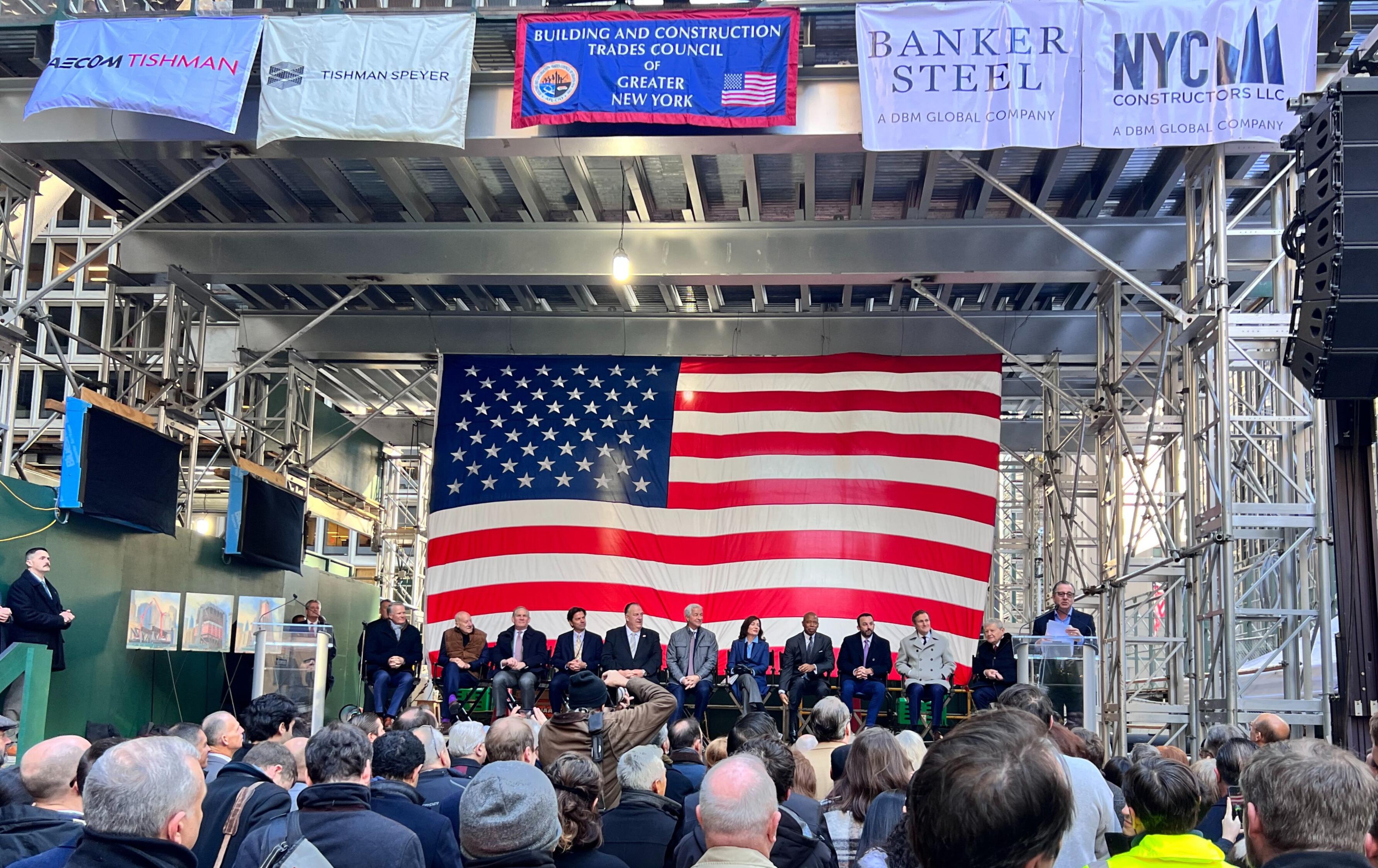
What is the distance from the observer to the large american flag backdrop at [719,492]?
46.0 ft

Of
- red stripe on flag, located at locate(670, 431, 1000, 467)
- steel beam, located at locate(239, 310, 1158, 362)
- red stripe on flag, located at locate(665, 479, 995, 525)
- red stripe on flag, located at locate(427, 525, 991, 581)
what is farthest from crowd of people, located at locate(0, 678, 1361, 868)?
steel beam, located at locate(239, 310, 1158, 362)

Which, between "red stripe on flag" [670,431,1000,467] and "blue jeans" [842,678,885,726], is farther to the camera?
"red stripe on flag" [670,431,1000,467]

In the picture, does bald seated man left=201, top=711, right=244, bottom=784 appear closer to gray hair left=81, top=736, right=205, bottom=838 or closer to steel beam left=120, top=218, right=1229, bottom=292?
gray hair left=81, top=736, right=205, bottom=838

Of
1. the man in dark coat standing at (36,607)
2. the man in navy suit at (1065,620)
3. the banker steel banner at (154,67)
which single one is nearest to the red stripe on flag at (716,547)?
the man in navy suit at (1065,620)

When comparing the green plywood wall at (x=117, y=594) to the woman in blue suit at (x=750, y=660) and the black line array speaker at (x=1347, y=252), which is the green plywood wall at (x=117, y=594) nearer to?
the woman in blue suit at (x=750, y=660)

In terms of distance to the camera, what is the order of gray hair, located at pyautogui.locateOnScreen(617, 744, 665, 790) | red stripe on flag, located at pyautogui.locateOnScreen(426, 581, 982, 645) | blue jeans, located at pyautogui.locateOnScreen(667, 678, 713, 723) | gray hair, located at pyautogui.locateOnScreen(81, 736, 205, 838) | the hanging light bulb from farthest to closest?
1. red stripe on flag, located at pyautogui.locateOnScreen(426, 581, 982, 645)
2. blue jeans, located at pyautogui.locateOnScreen(667, 678, 713, 723)
3. the hanging light bulb
4. gray hair, located at pyautogui.locateOnScreen(617, 744, 665, 790)
5. gray hair, located at pyautogui.locateOnScreen(81, 736, 205, 838)

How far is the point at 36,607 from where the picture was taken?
968 centimetres

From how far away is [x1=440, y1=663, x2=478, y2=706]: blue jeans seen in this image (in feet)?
40.4

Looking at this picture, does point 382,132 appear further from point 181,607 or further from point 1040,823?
point 1040,823

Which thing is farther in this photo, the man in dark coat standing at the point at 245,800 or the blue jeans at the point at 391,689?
the blue jeans at the point at 391,689

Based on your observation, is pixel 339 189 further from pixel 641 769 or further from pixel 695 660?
pixel 641 769

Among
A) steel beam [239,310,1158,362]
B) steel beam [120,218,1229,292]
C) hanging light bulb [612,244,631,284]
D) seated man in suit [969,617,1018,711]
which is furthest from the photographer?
steel beam [239,310,1158,362]

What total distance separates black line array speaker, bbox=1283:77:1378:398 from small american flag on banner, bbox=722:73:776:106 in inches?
157

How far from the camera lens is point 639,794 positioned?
4137 millimetres
